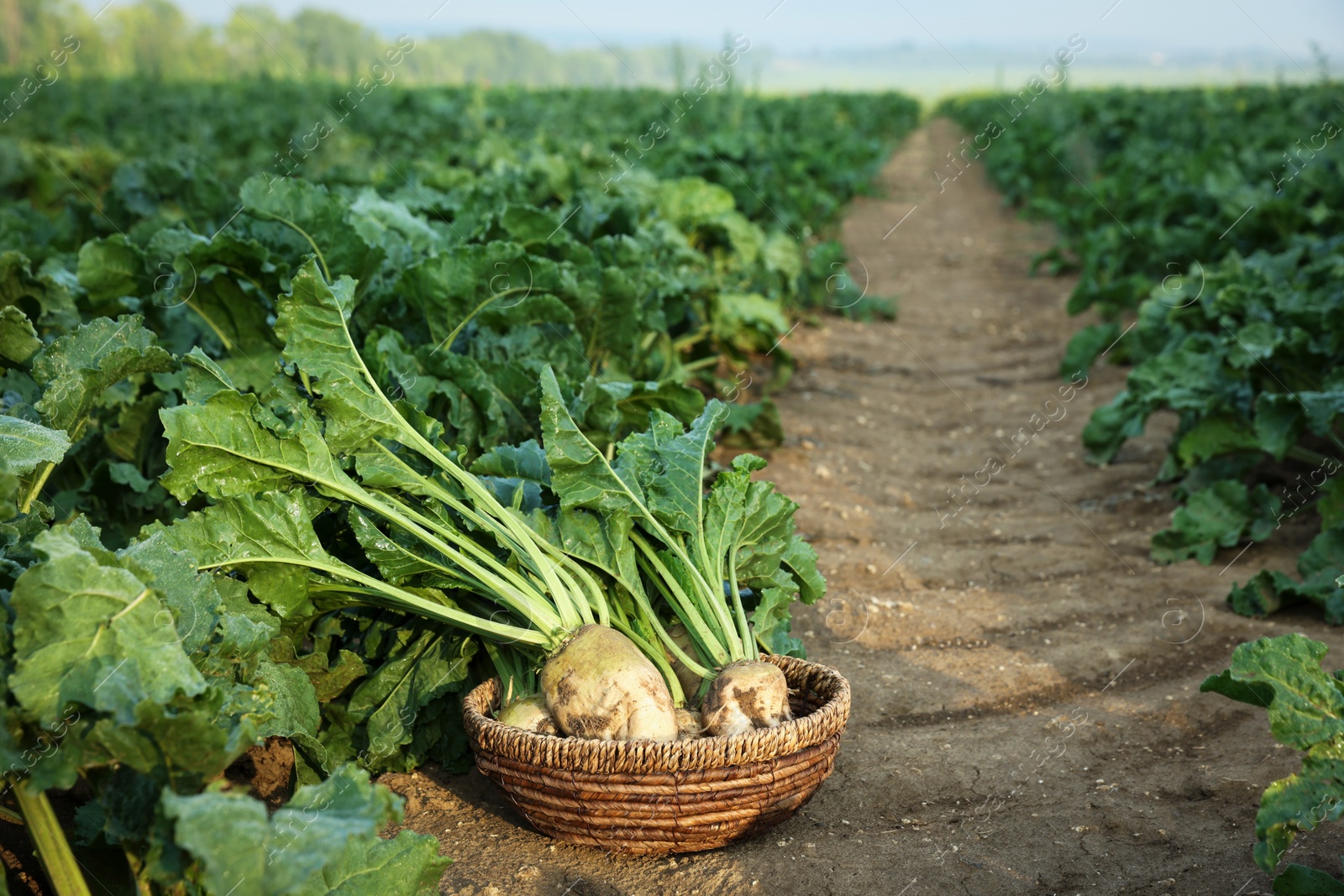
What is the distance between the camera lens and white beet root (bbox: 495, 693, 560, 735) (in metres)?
2.53

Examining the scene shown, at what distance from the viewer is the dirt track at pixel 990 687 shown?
252cm

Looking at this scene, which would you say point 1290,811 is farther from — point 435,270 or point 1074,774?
point 435,270

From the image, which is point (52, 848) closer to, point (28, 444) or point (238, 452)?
point (28, 444)

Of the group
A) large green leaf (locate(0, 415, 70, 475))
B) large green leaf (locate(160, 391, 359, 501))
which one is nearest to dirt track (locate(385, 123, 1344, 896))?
large green leaf (locate(160, 391, 359, 501))

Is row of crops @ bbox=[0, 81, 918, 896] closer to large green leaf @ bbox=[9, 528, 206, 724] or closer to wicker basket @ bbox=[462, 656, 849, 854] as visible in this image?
large green leaf @ bbox=[9, 528, 206, 724]

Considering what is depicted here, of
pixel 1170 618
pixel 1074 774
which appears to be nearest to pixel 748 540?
pixel 1074 774

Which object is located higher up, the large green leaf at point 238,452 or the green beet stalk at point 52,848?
the large green leaf at point 238,452

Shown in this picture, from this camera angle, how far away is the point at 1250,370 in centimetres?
487

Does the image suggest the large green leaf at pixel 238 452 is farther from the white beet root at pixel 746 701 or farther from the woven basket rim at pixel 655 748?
the white beet root at pixel 746 701

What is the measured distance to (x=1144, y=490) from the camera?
5.38 metres

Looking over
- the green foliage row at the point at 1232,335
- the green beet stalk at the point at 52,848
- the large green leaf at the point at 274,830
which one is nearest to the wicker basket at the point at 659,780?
the large green leaf at the point at 274,830

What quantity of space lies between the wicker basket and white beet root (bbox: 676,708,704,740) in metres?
0.19

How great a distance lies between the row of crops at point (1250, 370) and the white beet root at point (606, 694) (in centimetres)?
122

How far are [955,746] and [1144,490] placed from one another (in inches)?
111
